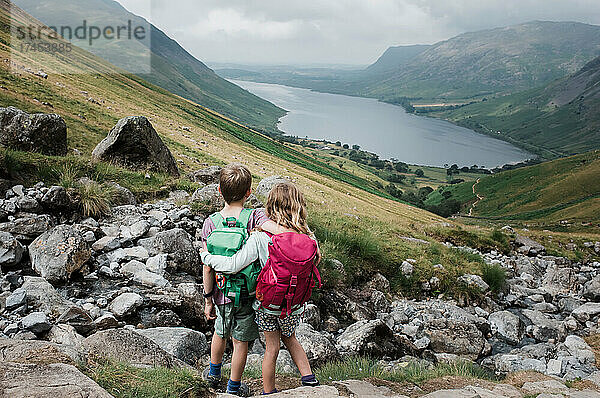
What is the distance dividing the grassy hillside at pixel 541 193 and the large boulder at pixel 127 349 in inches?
2460

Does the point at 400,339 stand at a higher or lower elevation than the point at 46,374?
lower

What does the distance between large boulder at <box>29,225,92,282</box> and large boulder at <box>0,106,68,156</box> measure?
6201 millimetres

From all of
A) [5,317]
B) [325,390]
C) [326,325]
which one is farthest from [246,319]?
[326,325]

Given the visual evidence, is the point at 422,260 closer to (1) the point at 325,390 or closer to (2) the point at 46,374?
(1) the point at 325,390

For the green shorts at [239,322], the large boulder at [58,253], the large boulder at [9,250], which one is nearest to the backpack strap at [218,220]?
the green shorts at [239,322]

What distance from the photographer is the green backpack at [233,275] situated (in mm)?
4559

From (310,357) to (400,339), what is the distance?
3.28 meters

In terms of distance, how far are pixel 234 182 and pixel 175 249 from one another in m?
4.22

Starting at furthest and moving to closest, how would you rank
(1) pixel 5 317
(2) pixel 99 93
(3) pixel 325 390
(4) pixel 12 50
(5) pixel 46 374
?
(2) pixel 99 93
(4) pixel 12 50
(1) pixel 5 317
(3) pixel 325 390
(5) pixel 46 374

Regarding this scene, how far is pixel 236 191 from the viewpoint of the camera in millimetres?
4820

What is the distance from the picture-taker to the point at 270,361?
15.3ft

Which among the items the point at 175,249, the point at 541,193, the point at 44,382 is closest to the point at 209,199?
the point at 175,249

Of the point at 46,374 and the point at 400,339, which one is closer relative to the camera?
the point at 46,374

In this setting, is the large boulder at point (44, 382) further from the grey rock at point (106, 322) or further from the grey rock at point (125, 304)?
the grey rock at point (125, 304)
